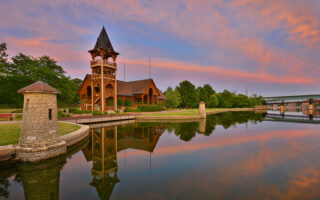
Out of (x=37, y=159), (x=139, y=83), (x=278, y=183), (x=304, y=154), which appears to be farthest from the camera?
(x=139, y=83)

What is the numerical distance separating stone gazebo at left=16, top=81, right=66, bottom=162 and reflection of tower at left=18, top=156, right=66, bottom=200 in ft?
1.90

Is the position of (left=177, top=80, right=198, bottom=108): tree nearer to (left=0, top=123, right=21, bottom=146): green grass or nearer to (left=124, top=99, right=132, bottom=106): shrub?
(left=124, top=99, right=132, bottom=106): shrub

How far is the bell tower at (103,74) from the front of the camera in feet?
107

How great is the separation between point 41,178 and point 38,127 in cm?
333

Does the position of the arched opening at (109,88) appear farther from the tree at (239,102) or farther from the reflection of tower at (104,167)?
the tree at (239,102)

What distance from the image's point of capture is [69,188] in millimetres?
6145

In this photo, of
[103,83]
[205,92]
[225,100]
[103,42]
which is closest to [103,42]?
[103,42]

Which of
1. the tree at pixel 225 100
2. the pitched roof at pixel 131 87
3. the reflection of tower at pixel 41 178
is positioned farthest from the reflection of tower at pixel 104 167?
the tree at pixel 225 100

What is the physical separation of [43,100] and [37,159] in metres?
3.49

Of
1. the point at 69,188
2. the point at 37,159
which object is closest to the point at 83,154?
the point at 37,159

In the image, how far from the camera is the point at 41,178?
6809 millimetres

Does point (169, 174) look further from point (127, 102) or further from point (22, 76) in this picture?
point (22, 76)

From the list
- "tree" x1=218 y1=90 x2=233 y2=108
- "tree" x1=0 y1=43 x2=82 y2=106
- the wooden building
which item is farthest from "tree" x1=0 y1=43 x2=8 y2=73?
"tree" x1=218 y1=90 x2=233 y2=108

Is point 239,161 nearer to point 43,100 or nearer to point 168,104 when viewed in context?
point 43,100
